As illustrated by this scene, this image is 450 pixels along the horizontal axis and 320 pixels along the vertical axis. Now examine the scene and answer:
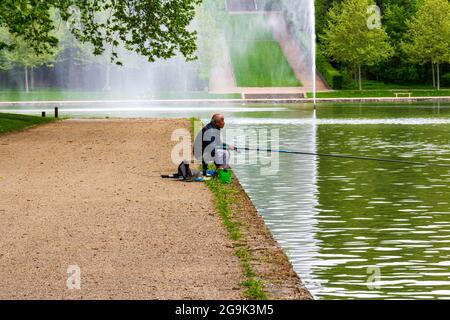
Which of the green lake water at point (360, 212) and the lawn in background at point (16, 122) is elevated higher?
the lawn in background at point (16, 122)

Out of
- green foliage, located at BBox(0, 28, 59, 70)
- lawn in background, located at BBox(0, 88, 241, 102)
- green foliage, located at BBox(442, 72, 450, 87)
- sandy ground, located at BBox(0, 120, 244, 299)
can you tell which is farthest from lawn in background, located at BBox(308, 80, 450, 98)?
sandy ground, located at BBox(0, 120, 244, 299)

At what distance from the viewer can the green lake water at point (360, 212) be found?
13.3 meters

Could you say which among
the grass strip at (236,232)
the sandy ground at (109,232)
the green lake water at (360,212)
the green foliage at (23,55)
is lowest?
→ the green lake water at (360,212)

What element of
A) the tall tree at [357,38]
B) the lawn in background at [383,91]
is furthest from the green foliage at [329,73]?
the lawn in background at [383,91]

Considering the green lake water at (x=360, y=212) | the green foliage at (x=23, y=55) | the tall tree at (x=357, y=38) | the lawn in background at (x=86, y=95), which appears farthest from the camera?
the tall tree at (x=357, y=38)

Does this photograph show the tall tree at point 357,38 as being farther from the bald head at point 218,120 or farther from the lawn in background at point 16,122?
the bald head at point 218,120

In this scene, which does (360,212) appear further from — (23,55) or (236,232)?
(23,55)

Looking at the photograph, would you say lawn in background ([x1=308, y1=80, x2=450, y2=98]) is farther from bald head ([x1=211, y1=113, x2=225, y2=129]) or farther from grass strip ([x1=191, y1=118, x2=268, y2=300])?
grass strip ([x1=191, y1=118, x2=268, y2=300])

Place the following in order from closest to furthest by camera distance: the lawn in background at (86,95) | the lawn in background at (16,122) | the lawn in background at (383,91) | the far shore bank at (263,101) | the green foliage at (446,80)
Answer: the lawn in background at (16,122), the far shore bank at (263,101), the lawn in background at (383,91), the lawn in background at (86,95), the green foliage at (446,80)

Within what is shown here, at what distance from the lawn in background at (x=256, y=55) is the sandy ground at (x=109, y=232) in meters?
66.7

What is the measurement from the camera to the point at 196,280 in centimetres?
1226

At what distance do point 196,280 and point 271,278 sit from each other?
35.7 inches

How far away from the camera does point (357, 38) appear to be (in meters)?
90.8
